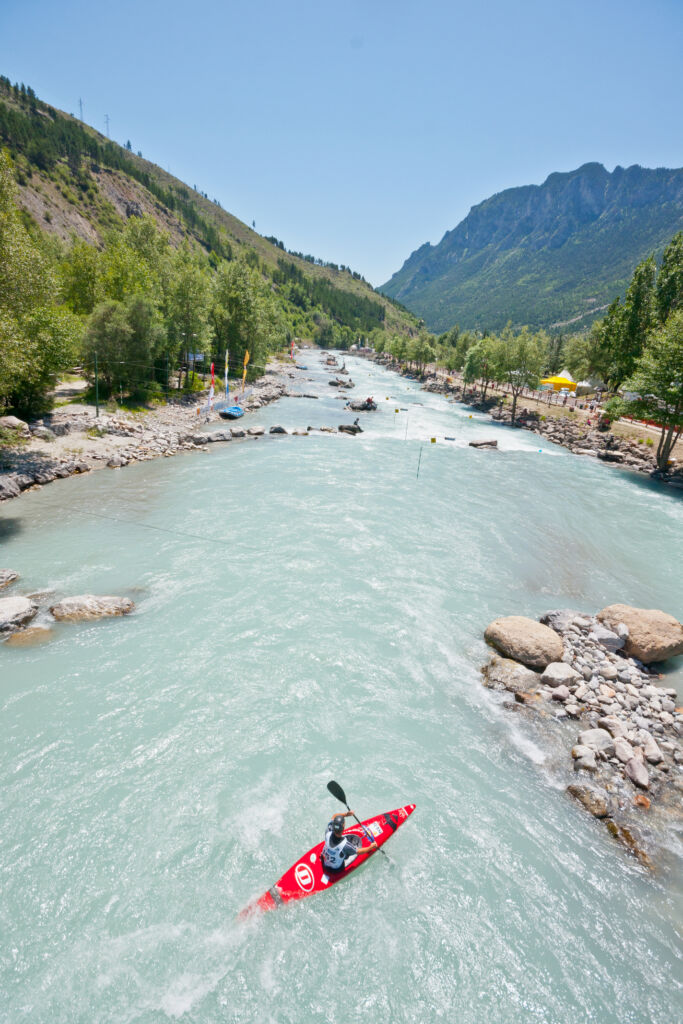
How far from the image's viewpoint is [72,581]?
54.2ft

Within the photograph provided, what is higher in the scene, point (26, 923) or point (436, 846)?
point (436, 846)

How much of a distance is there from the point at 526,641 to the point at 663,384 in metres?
33.4

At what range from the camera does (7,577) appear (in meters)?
16.1

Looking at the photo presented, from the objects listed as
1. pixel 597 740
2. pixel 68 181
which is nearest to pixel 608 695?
pixel 597 740

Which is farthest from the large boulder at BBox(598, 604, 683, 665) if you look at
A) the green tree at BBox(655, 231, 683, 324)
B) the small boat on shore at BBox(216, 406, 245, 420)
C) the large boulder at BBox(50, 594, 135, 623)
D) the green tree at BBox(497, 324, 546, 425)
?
the green tree at BBox(497, 324, 546, 425)

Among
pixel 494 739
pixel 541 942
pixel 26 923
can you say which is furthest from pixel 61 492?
pixel 541 942

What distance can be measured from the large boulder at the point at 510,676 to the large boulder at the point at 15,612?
49.3 feet

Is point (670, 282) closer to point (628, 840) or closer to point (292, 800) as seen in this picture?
point (628, 840)

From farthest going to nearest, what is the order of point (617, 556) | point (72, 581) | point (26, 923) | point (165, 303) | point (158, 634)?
point (165, 303) → point (617, 556) → point (72, 581) → point (158, 634) → point (26, 923)

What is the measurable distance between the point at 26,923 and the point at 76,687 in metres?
5.46

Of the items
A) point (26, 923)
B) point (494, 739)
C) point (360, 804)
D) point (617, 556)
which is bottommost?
point (26, 923)

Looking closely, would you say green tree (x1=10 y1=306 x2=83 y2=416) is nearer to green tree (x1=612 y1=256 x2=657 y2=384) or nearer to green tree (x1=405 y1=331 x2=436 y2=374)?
green tree (x1=612 y1=256 x2=657 y2=384)

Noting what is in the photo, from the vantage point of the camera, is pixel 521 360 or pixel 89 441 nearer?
pixel 89 441

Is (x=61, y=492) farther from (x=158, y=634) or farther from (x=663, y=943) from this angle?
(x=663, y=943)
